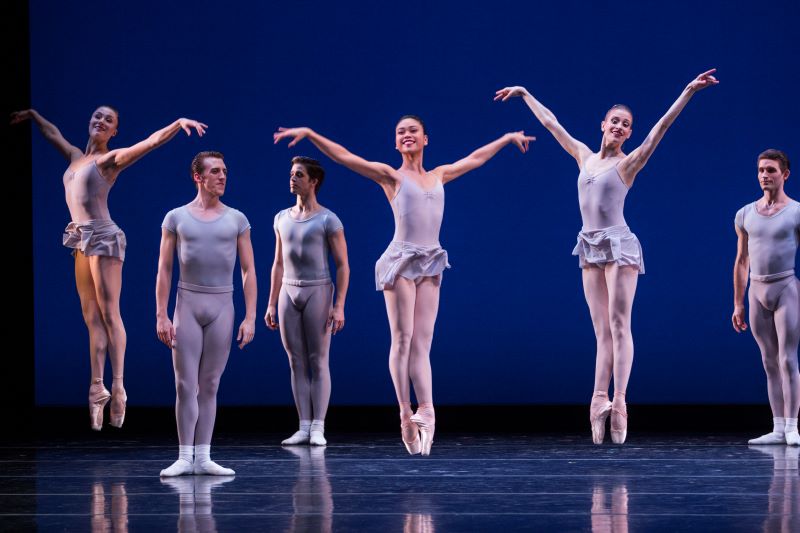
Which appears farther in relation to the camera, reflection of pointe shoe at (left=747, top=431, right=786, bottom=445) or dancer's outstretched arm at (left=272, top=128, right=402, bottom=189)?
reflection of pointe shoe at (left=747, top=431, right=786, bottom=445)

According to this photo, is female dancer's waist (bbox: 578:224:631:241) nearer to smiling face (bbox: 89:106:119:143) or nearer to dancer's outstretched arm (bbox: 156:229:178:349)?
dancer's outstretched arm (bbox: 156:229:178:349)

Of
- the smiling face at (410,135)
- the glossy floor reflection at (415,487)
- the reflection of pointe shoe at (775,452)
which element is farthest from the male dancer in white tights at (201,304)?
the reflection of pointe shoe at (775,452)

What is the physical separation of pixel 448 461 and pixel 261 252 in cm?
293

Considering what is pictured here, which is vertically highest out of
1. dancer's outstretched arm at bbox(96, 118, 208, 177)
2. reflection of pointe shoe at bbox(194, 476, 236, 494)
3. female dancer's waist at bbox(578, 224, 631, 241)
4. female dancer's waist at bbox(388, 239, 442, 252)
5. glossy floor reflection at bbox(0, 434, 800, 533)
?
dancer's outstretched arm at bbox(96, 118, 208, 177)

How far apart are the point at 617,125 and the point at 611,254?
2.38 feet

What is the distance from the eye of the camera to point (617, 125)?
20.6ft

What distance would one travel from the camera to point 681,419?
7.99m

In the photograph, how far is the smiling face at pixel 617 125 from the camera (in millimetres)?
6281

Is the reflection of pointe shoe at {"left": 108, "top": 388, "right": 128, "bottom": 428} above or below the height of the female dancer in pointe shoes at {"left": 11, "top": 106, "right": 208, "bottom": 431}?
below

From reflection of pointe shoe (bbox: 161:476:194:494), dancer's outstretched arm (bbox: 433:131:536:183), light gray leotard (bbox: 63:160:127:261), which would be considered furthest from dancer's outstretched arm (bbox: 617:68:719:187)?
light gray leotard (bbox: 63:160:127:261)

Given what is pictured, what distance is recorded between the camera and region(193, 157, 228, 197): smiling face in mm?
5617

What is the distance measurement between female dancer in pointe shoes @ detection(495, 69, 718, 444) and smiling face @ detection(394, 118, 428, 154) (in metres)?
0.53

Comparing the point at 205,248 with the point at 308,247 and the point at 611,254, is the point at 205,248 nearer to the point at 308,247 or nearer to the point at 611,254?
the point at 308,247

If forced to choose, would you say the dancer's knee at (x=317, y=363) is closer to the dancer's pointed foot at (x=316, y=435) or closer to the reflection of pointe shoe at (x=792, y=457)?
the dancer's pointed foot at (x=316, y=435)
